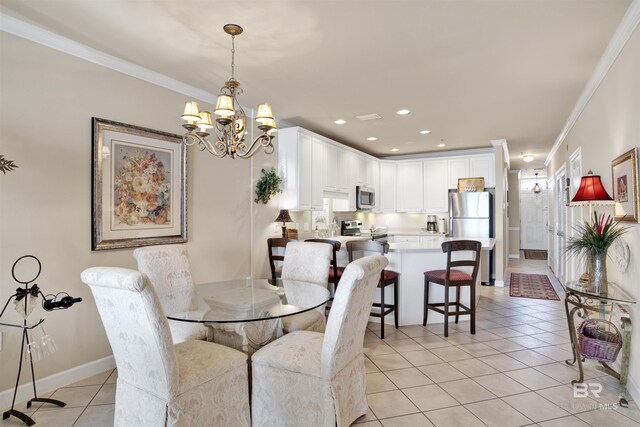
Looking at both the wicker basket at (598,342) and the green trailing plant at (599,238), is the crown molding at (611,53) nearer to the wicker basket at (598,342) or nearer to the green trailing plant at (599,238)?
the green trailing plant at (599,238)

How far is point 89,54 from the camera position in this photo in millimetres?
2785

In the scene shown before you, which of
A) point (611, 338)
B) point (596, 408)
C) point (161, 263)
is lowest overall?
point (596, 408)

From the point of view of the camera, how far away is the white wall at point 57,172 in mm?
2377

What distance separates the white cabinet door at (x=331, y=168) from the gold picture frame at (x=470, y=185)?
2522mm

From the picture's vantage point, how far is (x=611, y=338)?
252 centimetres

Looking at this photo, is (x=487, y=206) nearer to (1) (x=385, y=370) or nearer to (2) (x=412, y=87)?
(2) (x=412, y=87)

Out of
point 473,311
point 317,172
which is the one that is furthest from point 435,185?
point 473,311

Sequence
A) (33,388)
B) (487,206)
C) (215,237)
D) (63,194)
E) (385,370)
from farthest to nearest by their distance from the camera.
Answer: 1. (487,206)
2. (215,237)
3. (385,370)
4. (63,194)
5. (33,388)

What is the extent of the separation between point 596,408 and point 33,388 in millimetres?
3792

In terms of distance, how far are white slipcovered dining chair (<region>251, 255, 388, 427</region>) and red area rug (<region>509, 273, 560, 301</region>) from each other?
448cm

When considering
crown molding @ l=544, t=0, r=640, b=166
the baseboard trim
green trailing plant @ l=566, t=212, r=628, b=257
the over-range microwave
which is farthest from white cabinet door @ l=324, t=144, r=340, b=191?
the baseboard trim

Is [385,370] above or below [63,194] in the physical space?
below

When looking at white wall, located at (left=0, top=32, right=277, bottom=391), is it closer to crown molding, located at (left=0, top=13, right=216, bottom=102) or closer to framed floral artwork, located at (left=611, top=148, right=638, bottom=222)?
crown molding, located at (left=0, top=13, right=216, bottom=102)

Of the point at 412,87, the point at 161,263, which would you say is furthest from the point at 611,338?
the point at 161,263
